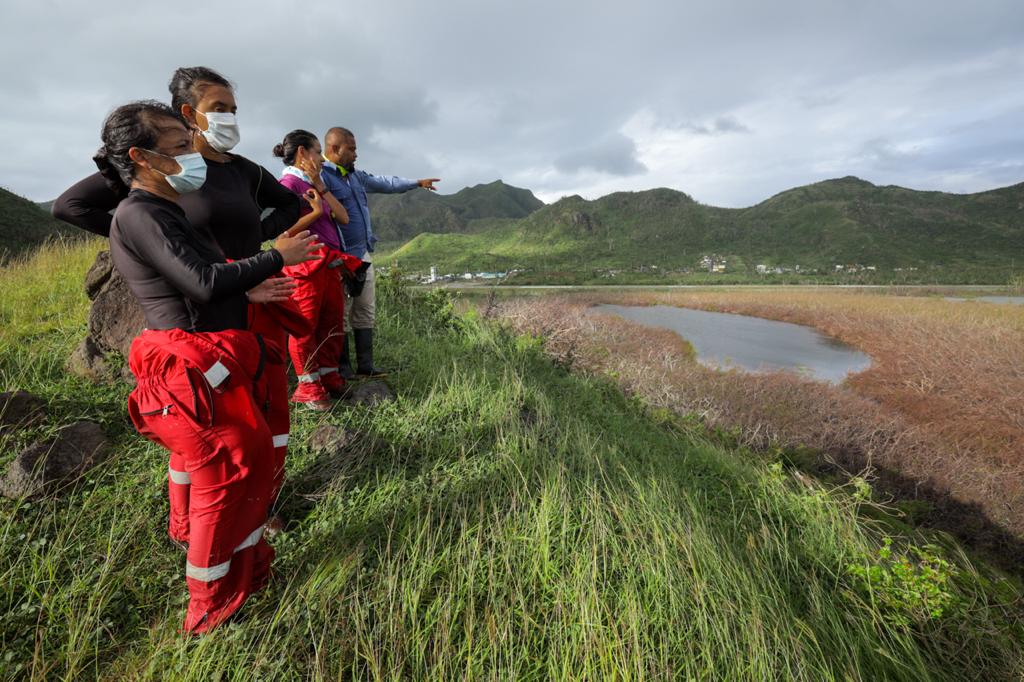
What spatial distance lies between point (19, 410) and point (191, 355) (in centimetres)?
214

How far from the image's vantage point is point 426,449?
2.88 m

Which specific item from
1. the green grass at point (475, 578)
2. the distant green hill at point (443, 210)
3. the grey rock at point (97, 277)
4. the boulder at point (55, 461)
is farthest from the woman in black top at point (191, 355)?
the distant green hill at point (443, 210)

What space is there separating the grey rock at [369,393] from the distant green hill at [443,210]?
104 m

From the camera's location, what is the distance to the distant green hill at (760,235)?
54688 millimetres

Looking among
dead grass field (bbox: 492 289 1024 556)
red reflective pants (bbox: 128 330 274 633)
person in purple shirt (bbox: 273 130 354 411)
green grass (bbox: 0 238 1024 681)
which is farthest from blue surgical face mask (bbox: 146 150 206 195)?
dead grass field (bbox: 492 289 1024 556)

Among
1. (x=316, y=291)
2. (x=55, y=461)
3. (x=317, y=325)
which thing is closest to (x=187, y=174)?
(x=316, y=291)

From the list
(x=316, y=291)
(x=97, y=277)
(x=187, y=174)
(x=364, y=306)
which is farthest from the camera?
(x=364, y=306)

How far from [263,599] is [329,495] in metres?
0.65

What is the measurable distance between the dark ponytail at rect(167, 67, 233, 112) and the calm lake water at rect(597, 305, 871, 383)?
41.0ft

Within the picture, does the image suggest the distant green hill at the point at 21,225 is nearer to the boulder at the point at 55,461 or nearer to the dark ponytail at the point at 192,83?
the boulder at the point at 55,461

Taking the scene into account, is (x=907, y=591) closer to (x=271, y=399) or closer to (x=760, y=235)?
(x=271, y=399)

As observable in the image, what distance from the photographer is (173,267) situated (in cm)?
138

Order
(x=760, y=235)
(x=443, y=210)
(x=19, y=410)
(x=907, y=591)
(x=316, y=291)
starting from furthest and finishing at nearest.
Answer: (x=443, y=210), (x=760, y=235), (x=316, y=291), (x=19, y=410), (x=907, y=591)

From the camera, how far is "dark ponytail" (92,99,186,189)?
1.41 m
